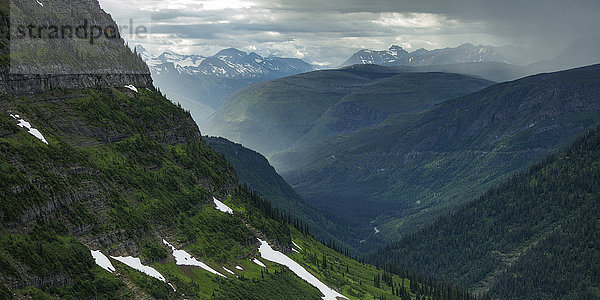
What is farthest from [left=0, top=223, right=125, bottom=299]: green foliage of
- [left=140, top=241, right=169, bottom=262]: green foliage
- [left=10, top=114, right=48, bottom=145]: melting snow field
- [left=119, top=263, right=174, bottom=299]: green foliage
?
[left=10, top=114, right=48, bottom=145]: melting snow field

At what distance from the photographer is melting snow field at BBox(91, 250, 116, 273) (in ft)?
471

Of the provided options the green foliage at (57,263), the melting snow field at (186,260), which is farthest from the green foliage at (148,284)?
the melting snow field at (186,260)

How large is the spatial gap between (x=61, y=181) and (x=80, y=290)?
3249cm

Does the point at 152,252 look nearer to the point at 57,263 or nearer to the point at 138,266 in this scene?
the point at 138,266

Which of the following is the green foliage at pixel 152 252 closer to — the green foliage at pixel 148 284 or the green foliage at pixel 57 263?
the green foliage at pixel 148 284

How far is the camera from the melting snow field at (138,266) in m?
154

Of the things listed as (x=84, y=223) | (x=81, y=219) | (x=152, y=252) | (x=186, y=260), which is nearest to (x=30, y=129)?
(x=81, y=219)

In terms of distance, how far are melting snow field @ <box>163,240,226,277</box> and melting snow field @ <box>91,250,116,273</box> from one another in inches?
1179

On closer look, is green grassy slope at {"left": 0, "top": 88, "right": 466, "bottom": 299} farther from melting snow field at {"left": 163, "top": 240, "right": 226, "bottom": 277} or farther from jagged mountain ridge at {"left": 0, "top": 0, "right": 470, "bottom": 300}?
melting snow field at {"left": 163, "top": 240, "right": 226, "bottom": 277}

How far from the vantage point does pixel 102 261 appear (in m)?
146

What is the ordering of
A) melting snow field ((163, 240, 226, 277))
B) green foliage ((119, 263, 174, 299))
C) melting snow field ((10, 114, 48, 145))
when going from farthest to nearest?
melting snow field ((163, 240, 226, 277)) → melting snow field ((10, 114, 48, 145)) → green foliage ((119, 263, 174, 299))

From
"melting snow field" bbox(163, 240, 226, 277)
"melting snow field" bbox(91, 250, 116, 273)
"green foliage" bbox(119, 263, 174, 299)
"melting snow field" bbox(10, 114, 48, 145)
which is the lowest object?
"melting snow field" bbox(163, 240, 226, 277)

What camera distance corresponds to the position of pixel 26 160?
144m

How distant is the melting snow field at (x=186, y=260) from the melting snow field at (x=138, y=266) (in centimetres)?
1661
